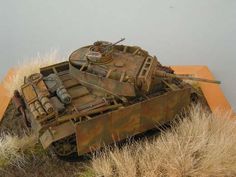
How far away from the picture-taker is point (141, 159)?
864 centimetres

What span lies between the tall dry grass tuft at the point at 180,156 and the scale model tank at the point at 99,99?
45 centimetres

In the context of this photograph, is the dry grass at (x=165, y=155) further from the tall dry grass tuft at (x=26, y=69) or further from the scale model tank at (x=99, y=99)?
the tall dry grass tuft at (x=26, y=69)

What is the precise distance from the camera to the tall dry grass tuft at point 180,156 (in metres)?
8.35

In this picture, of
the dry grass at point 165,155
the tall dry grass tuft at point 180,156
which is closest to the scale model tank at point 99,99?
the dry grass at point 165,155

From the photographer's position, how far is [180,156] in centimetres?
846

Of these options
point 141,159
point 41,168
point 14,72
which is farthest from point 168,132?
point 14,72

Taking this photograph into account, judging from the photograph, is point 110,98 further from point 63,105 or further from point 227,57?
point 227,57

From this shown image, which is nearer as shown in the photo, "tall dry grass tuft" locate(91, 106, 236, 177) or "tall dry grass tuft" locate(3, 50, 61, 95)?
"tall dry grass tuft" locate(91, 106, 236, 177)

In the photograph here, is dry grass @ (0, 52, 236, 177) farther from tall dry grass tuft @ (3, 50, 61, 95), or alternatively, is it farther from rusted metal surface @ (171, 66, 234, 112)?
tall dry grass tuft @ (3, 50, 61, 95)

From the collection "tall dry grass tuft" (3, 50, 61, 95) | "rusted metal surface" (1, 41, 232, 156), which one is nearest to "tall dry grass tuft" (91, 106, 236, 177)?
"rusted metal surface" (1, 41, 232, 156)

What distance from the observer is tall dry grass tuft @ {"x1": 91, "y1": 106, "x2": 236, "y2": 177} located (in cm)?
835

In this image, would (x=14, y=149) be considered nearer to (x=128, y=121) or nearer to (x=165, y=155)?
(x=128, y=121)

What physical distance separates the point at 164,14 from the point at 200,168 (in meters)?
8.27

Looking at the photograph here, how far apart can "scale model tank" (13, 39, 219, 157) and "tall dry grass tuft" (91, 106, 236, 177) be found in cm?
45
